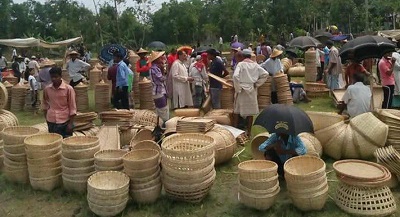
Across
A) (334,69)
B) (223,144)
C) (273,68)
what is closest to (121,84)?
(273,68)

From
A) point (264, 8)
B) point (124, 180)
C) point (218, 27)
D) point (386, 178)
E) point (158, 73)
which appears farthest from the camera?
point (218, 27)

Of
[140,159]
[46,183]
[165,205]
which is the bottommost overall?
[165,205]

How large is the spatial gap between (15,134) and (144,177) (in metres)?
2.21

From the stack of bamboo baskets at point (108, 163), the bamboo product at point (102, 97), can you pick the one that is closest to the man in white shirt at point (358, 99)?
the stack of bamboo baskets at point (108, 163)

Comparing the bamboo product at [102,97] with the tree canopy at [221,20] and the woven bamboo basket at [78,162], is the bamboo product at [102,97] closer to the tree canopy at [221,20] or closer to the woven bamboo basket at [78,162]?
the woven bamboo basket at [78,162]

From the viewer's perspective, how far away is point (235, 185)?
5.47 meters

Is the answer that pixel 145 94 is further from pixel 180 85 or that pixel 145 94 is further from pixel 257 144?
pixel 257 144

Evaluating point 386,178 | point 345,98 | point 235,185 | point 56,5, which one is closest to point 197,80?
point 345,98

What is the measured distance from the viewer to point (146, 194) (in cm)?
475

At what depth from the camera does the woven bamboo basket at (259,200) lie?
445 centimetres

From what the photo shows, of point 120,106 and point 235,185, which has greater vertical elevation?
point 120,106

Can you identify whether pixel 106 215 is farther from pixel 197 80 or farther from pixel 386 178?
pixel 197 80

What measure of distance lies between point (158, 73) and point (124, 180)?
3.23 m

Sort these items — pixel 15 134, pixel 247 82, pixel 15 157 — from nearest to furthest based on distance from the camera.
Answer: pixel 15 157 < pixel 15 134 < pixel 247 82
